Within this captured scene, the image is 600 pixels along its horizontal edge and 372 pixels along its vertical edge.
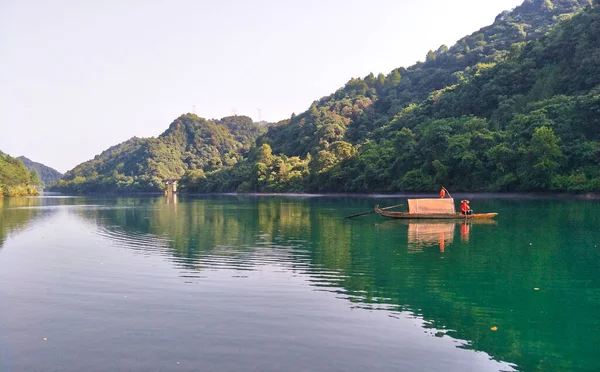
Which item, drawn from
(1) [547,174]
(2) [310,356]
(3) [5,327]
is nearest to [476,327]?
(2) [310,356]

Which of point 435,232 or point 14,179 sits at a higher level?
point 14,179

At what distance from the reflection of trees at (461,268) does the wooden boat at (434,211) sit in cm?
225

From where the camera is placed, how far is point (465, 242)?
24.2 metres

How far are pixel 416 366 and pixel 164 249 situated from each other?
17851 mm

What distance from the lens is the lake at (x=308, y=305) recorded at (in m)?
9.12

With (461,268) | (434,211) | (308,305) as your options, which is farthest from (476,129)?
(308,305)

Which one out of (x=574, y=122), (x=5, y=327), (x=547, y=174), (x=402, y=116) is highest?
(x=402, y=116)

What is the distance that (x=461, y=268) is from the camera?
17.5 m

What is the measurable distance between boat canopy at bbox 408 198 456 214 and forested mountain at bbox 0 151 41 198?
109 metres

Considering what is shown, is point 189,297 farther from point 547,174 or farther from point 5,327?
point 547,174

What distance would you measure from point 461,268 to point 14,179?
132093 millimetres

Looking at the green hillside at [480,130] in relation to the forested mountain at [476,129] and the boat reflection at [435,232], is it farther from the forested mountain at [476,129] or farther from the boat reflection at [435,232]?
the boat reflection at [435,232]

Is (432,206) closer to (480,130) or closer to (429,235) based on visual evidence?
(429,235)

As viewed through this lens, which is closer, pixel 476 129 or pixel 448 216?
pixel 448 216
